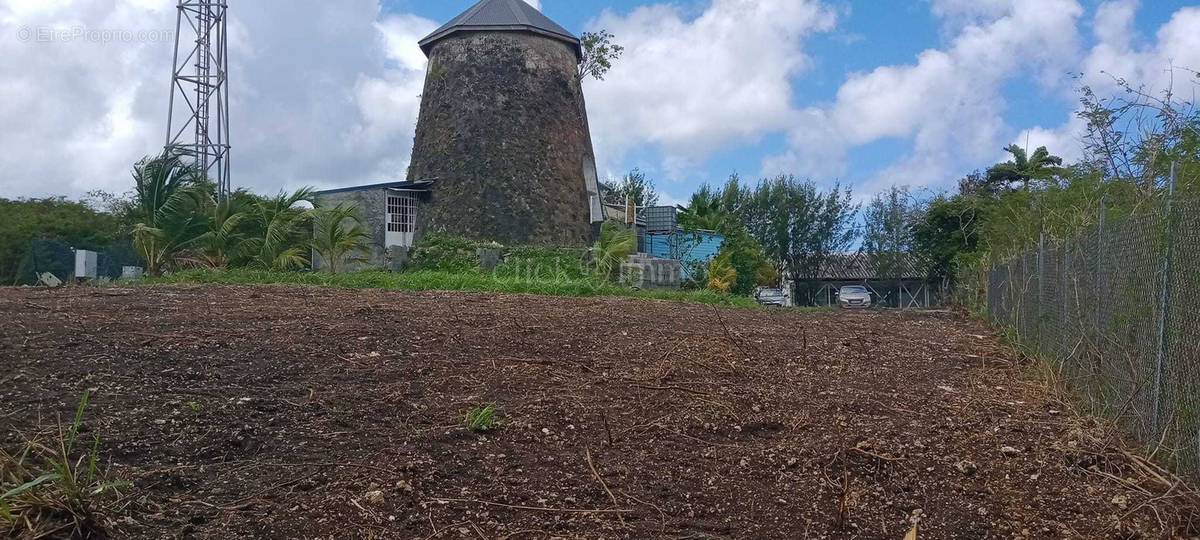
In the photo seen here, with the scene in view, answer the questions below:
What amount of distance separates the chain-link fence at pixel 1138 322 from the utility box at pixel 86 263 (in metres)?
16.8

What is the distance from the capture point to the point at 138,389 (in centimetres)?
456

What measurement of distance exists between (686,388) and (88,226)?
2667 centimetres

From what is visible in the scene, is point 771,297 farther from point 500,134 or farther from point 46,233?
point 46,233

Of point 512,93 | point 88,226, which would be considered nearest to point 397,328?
point 512,93

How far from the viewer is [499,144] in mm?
21031

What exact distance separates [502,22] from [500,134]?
2912mm

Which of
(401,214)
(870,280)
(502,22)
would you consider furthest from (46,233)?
(870,280)

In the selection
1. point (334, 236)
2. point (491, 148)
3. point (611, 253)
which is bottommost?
point (611, 253)

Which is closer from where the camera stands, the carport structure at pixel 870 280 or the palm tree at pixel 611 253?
the palm tree at pixel 611 253

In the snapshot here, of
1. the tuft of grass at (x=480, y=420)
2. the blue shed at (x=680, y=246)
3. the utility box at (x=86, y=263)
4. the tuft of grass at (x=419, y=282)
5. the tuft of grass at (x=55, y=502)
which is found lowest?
the tuft of grass at (x=55, y=502)

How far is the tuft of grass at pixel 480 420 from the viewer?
4.42 metres

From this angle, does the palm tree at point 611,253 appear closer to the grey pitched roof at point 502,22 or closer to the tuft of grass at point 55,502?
the grey pitched roof at point 502,22

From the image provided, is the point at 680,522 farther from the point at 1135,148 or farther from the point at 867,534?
the point at 1135,148

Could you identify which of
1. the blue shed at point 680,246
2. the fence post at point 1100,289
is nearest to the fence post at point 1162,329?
the fence post at point 1100,289
